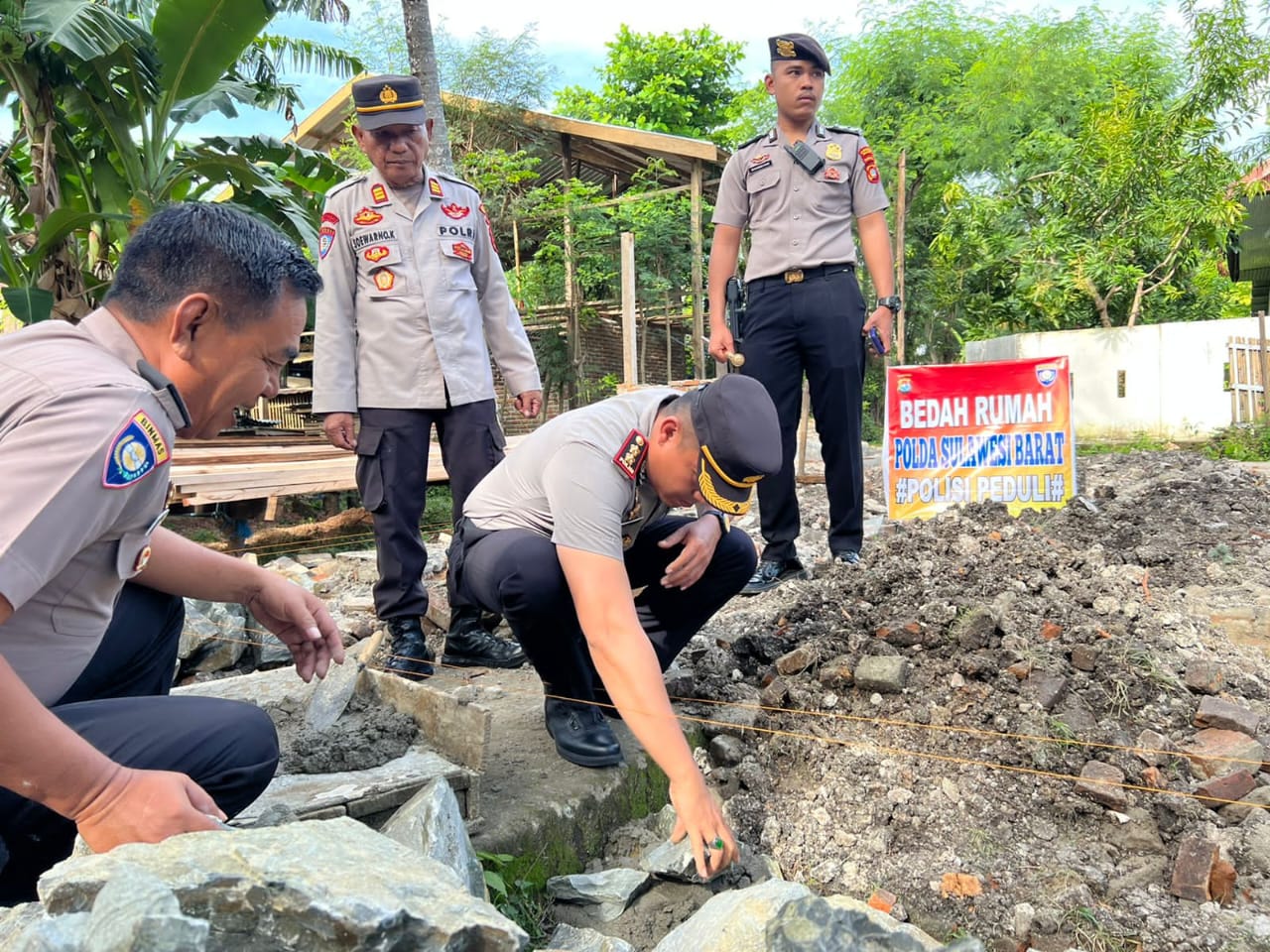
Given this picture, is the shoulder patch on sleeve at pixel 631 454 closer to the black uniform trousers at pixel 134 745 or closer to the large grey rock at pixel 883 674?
the black uniform trousers at pixel 134 745

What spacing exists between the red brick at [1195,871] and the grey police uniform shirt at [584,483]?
4.60ft

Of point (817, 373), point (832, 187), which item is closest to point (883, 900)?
point (817, 373)

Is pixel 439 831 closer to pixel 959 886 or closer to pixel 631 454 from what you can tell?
pixel 631 454

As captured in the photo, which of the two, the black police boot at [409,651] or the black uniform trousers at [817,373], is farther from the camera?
the black uniform trousers at [817,373]

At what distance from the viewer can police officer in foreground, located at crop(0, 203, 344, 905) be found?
4.13 feet

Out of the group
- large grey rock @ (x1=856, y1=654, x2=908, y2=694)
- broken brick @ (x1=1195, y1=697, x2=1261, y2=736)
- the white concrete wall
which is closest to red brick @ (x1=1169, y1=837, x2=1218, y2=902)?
broken brick @ (x1=1195, y1=697, x2=1261, y2=736)

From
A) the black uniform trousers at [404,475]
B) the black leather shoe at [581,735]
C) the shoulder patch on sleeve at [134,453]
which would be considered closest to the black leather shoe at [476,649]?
the black uniform trousers at [404,475]

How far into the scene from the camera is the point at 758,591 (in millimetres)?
3920

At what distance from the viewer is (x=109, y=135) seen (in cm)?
678

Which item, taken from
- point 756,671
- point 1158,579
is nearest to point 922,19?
point 1158,579

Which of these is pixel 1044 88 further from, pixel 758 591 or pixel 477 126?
pixel 758 591

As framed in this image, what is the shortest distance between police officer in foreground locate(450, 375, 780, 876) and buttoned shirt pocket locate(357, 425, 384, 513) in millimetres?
655

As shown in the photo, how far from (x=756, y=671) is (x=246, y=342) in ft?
6.86

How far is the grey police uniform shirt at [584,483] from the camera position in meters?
2.03
